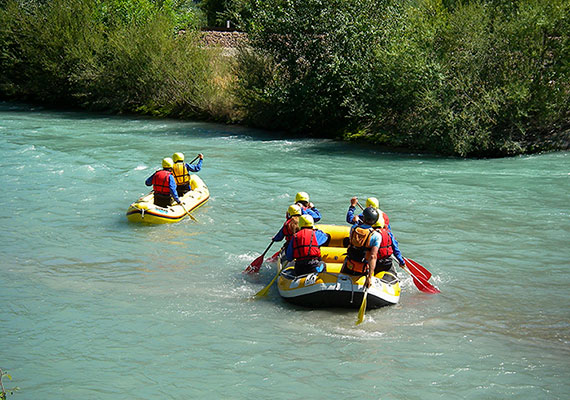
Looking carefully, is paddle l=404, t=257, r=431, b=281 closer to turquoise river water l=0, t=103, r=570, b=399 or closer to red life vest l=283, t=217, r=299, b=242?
turquoise river water l=0, t=103, r=570, b=399

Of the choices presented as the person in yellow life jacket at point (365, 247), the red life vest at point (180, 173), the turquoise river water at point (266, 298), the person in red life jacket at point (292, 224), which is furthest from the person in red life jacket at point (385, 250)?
the red life vest at point (180, 173)

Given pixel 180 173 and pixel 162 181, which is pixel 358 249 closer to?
pixel 162 181

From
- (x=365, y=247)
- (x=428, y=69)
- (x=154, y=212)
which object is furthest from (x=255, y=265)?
(x=428, y=69)

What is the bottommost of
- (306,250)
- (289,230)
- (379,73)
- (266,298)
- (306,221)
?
(266,298)

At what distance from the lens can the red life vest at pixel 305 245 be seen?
321 inches

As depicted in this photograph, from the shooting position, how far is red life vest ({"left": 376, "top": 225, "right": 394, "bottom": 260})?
26.1ft

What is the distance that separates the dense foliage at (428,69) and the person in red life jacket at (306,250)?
1048 cm

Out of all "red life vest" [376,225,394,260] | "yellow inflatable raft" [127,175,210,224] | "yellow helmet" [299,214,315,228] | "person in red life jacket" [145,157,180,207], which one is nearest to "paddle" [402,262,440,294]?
"red life vest" [376,225,394,260]

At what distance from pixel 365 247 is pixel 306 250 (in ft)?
2.55

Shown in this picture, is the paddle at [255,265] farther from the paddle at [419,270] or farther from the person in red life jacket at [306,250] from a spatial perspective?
the paddle at [419,270]

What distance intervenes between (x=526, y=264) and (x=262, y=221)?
177 inches

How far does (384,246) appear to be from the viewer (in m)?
7.98

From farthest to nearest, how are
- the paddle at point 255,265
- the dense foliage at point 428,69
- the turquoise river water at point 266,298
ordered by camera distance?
the dense foliage at point 428,69 → the paddle at point 255,265 → the turquoise river water at point 266,298

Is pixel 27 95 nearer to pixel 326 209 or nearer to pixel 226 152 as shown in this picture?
pixel 226 152
